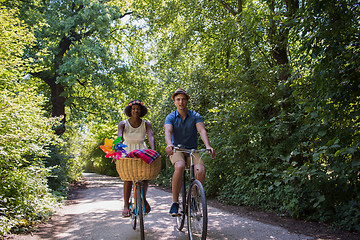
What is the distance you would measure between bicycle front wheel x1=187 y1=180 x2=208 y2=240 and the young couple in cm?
25

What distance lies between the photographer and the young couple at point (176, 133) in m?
4.43

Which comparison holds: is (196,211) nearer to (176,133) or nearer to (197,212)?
(197,212)

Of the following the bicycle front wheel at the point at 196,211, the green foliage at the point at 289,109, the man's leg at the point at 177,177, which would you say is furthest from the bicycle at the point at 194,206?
the green foliage at the point at 289,109

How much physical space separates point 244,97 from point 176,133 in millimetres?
3250

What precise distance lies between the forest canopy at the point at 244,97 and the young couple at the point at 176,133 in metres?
1.59

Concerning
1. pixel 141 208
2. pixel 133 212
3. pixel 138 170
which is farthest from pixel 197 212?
pixel 133 212

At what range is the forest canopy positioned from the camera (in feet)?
14.6

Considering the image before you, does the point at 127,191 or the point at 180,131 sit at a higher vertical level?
the point at 180,131

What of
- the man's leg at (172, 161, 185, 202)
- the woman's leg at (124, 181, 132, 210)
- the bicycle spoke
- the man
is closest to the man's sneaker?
the man

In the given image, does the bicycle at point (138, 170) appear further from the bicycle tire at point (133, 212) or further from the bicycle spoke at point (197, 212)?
the bicycle spoke at point (197, 212)

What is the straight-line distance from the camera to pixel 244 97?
7.43 meters

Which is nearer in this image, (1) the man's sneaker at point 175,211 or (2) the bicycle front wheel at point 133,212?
(1) the man's sneaker at point 175,211

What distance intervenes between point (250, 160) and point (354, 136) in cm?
376

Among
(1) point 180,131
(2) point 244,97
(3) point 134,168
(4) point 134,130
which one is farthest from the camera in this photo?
(2) point 244,97
